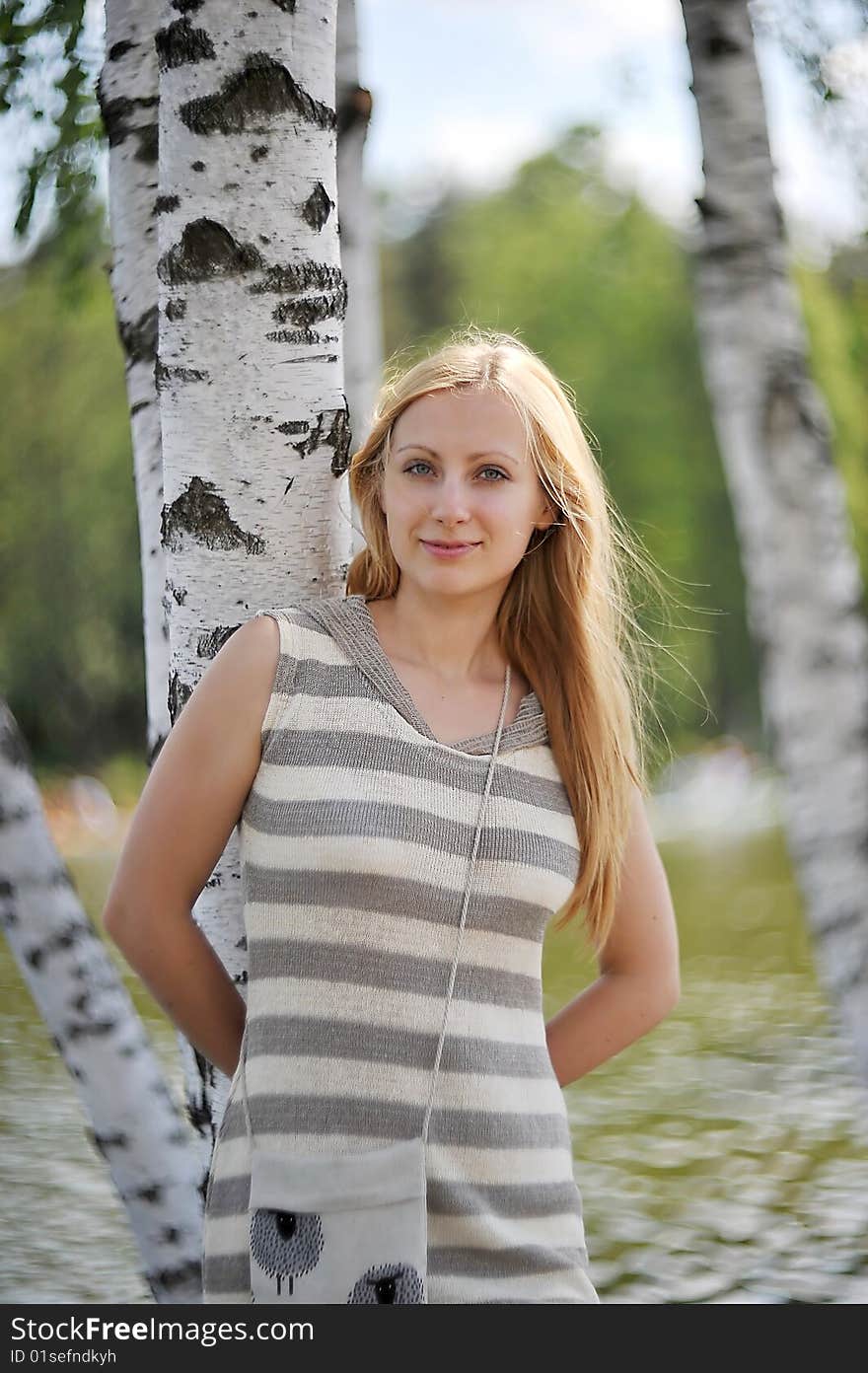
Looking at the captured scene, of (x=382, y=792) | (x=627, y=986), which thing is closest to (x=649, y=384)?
(x=627, y=986)

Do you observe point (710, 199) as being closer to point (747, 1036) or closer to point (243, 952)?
point (243, 952)

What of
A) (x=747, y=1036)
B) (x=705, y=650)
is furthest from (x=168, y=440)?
(x=705, y=650)

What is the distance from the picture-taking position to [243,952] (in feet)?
7.88

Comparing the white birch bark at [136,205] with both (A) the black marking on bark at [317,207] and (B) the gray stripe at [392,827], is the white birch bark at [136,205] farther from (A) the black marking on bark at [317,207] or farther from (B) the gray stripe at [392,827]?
(B) the gray stripe at [392,827]

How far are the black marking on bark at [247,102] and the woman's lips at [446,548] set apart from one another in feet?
2.34

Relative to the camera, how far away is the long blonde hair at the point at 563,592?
227 centimetres

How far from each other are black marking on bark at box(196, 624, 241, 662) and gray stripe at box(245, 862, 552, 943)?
0.44 meters

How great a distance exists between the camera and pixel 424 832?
6.75ft

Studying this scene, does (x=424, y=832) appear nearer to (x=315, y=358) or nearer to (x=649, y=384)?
(x=315, y=358)

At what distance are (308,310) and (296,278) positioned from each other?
0.05m

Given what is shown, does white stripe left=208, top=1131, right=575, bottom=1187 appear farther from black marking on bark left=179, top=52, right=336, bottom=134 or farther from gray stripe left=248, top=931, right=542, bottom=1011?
black marking on bark left=179, top=52, right=336, bottom=134

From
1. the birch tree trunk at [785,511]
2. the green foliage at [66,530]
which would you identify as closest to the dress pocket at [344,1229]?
the birch tree trunk at [785,511]
